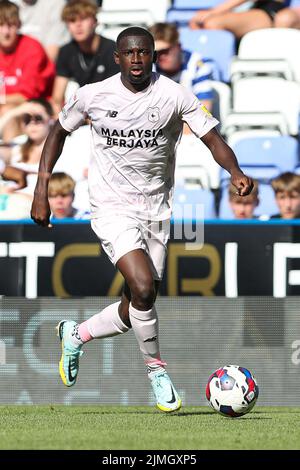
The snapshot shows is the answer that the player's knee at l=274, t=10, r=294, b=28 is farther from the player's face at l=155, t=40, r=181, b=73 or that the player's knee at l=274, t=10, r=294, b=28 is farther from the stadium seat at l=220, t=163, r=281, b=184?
the stadium seat at l=220, t=163, r=281, b=184

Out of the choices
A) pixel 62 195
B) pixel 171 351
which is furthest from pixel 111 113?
pixel 62 195

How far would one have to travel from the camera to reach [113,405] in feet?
28.2

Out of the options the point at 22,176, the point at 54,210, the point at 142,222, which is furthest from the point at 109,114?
the point at 22,176

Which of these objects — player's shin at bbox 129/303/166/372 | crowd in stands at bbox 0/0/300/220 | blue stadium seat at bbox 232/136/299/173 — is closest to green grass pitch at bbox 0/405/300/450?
player's shin at bbox 129/303/166/372

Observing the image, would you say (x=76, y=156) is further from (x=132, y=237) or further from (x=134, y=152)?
(x=132, y=237)

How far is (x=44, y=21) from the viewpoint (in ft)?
42.3

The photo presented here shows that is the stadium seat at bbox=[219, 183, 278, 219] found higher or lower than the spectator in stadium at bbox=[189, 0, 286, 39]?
lower

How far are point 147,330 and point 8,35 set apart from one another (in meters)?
6.14

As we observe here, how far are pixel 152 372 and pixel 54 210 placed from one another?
3553 mm

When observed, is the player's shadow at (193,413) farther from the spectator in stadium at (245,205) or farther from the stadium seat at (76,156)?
the stadium seat at (76,156)

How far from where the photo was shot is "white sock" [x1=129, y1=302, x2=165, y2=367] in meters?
6.78

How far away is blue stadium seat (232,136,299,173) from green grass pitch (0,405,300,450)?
3807 mm

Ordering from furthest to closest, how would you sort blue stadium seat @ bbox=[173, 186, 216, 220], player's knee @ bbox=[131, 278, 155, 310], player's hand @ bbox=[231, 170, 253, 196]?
blue stadium seat @ bbox=[173, 186, 216, 220] → player's knee @ bbox=[131, 278, 155, 310] → player's hand @ bbox=[231, 170, 253, 196]

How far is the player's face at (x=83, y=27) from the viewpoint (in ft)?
38.7
